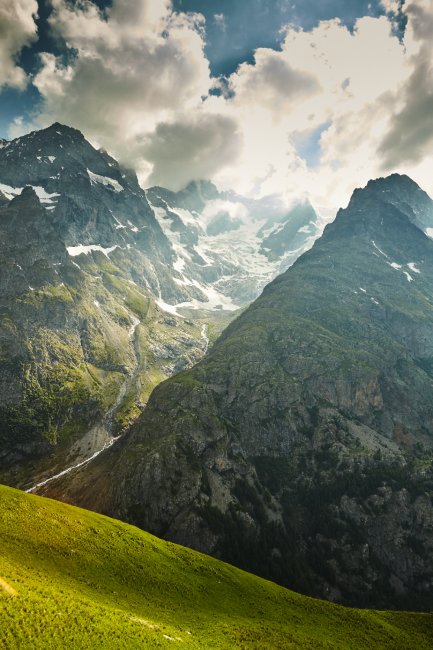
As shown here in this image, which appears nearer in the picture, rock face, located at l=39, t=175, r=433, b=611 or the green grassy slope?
the green grassy slope

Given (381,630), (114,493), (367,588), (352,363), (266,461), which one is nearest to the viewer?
(381,630)

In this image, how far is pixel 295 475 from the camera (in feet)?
459

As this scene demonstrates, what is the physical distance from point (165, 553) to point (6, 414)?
555 ft

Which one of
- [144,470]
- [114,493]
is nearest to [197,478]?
[144,470]

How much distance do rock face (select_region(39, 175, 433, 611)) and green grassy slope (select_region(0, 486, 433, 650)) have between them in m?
54.8

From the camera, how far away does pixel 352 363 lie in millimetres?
182750

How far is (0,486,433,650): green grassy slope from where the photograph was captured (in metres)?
25.4

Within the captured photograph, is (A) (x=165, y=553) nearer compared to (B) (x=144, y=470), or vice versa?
(A) (x=165, y=553)

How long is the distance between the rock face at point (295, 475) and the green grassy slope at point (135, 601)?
54.8m

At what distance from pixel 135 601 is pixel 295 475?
118 meters

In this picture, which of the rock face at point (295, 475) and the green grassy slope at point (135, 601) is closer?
the green grassy slope at point (135, 601)

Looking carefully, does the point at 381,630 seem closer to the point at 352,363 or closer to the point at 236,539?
the point at 236,539

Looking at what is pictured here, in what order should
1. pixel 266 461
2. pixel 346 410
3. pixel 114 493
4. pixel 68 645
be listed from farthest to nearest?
pixel 346 410 < pixel 266 461 < pixel 114 493 < pixel 68 645

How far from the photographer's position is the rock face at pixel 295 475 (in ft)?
350
